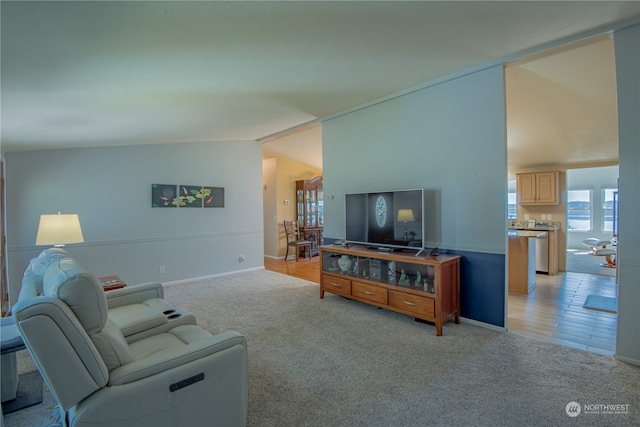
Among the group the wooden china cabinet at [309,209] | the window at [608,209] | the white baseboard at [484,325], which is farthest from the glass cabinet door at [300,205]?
the window at [608,209]

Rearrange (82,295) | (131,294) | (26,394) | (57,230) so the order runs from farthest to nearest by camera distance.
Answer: (57,230), (131,294), (26,394), (82,295)

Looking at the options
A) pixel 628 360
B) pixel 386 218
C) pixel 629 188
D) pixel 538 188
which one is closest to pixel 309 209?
pixel 386 218

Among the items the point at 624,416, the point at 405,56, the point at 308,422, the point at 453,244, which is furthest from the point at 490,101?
the point at 308,422

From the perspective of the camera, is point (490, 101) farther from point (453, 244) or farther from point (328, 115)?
point (328, 115)

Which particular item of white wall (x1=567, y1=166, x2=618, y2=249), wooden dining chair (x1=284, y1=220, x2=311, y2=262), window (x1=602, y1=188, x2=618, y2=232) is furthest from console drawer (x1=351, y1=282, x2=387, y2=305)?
window (x1=602, y1=188, x2=618, y2=232)

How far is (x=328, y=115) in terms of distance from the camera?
488 cm

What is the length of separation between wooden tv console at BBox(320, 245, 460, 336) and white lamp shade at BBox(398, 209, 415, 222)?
39 centimetres

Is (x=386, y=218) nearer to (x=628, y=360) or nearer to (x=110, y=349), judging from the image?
(x=628, y=360)

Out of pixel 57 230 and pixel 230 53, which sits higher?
pixel 230 53

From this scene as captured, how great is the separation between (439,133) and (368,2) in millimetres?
2040

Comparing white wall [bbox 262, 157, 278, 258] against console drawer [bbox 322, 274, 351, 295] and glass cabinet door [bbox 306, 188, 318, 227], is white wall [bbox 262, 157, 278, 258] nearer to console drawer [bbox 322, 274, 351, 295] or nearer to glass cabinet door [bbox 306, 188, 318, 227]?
glass cabinet door [bbox 306, 188, 318, 227]

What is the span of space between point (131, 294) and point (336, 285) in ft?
7.78

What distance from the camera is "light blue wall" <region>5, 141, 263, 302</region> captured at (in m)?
4.05

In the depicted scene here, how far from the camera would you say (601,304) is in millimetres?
3793
